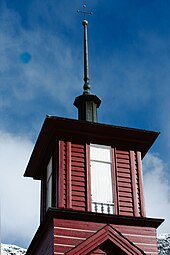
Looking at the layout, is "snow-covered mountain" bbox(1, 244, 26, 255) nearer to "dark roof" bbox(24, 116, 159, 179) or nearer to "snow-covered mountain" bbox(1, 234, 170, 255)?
"snow-covered mountain" bbox(1, 234, 170, 255)

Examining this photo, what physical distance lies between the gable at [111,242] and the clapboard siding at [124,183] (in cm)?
113

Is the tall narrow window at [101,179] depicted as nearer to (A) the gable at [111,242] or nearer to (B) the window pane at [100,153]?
(B) the window pane at [100,153]

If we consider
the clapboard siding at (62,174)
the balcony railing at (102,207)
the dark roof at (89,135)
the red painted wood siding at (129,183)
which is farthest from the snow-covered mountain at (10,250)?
the balcony railing at (102,207)

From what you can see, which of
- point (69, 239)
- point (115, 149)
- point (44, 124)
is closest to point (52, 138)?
point (44, 124)

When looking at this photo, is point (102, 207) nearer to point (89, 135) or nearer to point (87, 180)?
point (87, 180)

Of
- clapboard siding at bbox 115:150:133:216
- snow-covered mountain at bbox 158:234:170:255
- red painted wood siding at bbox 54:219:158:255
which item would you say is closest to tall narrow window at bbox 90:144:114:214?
clapboard siding at bbox 115:150:133:216

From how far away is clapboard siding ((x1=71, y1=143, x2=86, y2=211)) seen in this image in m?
24.0

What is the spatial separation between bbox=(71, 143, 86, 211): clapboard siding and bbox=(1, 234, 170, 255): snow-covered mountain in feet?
186

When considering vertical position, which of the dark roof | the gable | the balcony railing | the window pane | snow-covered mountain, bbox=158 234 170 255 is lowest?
the gable

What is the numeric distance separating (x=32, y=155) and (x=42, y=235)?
13.0 ft

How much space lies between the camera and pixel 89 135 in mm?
25562

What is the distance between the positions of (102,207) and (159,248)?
85.9m

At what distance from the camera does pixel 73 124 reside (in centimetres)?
2523

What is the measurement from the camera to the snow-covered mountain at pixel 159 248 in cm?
8338
